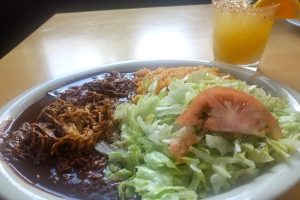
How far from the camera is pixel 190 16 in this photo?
201cm

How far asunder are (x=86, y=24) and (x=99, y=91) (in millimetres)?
987

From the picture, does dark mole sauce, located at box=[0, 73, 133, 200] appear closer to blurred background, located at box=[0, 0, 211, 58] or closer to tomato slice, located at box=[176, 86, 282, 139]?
tomato slice, located at box=[176, 86, 282, 139]

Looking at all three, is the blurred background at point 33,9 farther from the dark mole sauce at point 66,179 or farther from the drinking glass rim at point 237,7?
the dark mole sauce at point 66,179

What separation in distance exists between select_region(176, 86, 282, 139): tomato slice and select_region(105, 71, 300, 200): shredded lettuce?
0.8 inches

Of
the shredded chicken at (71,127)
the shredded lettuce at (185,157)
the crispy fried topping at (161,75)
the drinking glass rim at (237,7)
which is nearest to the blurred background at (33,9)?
the drinking glass rim at (237,7)

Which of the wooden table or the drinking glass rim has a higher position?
the drinking glass rim

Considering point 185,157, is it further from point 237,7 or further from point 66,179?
point 237,7

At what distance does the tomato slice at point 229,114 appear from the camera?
772mm

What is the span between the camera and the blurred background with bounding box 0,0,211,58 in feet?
9.94

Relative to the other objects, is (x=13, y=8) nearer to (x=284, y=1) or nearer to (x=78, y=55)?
(x=78, y=55)

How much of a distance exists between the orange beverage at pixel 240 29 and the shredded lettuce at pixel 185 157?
0.42 metres

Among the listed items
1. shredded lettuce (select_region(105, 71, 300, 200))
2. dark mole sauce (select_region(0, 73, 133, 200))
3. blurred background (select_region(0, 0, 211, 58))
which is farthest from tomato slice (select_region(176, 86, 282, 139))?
blurred background (select_region(0, 0, 211, 58))

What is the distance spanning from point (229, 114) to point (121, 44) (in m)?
1.02

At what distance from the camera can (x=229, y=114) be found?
30.3 inches
